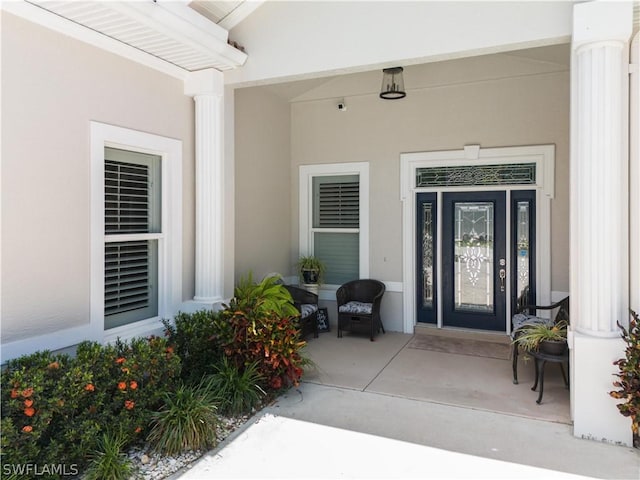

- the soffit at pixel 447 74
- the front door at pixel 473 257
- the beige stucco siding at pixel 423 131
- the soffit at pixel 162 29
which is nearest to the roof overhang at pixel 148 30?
the soffit at pixel 162 29

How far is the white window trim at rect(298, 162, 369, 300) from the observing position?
273 inches

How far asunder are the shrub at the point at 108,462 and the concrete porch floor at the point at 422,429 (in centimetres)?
39

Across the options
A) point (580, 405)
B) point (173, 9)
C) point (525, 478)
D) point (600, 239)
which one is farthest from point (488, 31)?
point (525, 478)

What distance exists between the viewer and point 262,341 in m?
4.04

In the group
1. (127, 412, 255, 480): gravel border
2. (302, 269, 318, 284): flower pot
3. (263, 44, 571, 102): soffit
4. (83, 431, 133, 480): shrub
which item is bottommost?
(127, 412, 255, 480): gravel border

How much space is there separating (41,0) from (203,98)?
5.74 ft

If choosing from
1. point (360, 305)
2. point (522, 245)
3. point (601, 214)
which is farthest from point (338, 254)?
point (601, 214)

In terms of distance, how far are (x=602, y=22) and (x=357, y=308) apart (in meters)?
4.34

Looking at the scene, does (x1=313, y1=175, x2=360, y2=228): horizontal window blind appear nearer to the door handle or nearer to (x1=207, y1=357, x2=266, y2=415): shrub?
the door handle

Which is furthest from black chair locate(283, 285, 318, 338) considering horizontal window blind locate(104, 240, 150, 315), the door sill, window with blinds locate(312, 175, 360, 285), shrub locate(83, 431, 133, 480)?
shrub locate(83, 431, 133, 480)

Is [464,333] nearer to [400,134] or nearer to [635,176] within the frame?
[400,134]

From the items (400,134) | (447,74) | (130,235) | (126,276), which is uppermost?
(447,74)

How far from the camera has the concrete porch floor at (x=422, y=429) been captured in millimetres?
3021

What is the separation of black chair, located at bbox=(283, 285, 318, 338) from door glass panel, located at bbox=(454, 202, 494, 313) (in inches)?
84.7
